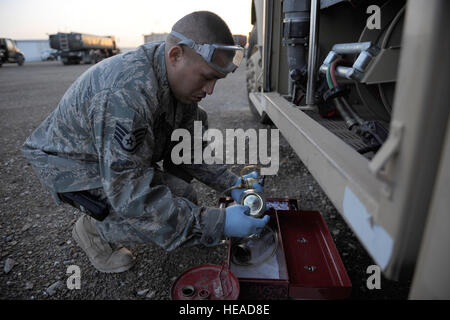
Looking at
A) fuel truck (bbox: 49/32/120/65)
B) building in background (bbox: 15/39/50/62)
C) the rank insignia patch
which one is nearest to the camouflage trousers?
the rank insignia patch

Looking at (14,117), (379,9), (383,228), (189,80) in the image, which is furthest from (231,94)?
(383,228)

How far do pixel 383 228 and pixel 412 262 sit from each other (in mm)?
104

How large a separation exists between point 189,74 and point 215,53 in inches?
6.6

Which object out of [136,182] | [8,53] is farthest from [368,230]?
[8,53]

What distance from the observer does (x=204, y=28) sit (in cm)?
133

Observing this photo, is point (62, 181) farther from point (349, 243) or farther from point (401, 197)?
point (349, 243)

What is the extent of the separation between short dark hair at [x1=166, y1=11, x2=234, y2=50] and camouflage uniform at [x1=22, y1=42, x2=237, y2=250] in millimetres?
182

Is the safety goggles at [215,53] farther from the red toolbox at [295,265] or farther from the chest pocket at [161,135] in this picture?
the red toolbox at [295,265]

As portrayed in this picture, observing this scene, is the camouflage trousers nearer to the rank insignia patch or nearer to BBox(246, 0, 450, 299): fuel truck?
the rank insignia patch

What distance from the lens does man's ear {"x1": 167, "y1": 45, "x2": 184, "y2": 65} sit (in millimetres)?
1364

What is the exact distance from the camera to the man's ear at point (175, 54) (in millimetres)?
1364

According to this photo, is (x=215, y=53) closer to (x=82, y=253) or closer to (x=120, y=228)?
(x=120, y=228)

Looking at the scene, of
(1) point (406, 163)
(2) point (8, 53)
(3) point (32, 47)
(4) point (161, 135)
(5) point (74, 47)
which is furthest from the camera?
(3) point (32, 47)

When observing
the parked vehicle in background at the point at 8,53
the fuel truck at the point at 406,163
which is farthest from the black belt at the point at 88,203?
the parked vehicle in background at the point at 8,53
